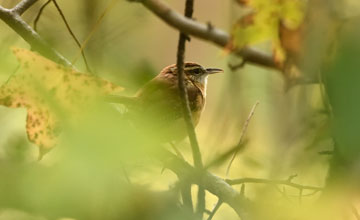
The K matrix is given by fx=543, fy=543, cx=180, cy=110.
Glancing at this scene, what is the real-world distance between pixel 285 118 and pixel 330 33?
0.86ft

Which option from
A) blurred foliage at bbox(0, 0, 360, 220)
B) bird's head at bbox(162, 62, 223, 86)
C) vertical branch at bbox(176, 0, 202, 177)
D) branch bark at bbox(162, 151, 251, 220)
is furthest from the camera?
bird's head at bbox(162, 62, 223, 86)

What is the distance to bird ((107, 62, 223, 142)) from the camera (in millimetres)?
663

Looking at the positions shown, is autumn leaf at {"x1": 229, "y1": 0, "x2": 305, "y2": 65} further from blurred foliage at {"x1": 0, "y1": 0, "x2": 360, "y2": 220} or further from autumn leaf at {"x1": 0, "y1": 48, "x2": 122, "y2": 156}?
autumn leaf at {"x1": 0, "y1": 48, "x2": 122, "y2": 156}

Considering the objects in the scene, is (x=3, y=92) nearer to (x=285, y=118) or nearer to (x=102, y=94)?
(x=102, y=94)

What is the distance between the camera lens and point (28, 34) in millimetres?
899

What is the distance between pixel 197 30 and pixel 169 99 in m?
0.59

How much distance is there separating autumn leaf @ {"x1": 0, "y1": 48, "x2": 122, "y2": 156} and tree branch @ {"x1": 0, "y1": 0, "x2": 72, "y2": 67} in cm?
24

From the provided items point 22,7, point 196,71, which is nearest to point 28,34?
point 22,7

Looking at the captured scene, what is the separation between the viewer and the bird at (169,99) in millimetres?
663

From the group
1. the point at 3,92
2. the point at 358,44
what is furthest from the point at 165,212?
the point at 3,92

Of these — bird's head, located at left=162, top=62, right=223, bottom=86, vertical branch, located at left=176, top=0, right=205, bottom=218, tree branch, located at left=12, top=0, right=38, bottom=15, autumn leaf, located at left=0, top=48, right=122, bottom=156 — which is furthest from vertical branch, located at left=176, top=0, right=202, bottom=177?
bird's head, located at left=162, top=62, right=223, bottom=86

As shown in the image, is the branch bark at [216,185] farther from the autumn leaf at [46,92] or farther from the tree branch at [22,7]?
the tree branch at [22,7]

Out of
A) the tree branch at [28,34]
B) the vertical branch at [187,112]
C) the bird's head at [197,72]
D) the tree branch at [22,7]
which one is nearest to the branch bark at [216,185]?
the vertical branch at [187,112]

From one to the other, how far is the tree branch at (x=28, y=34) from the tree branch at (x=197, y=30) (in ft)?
1.15
